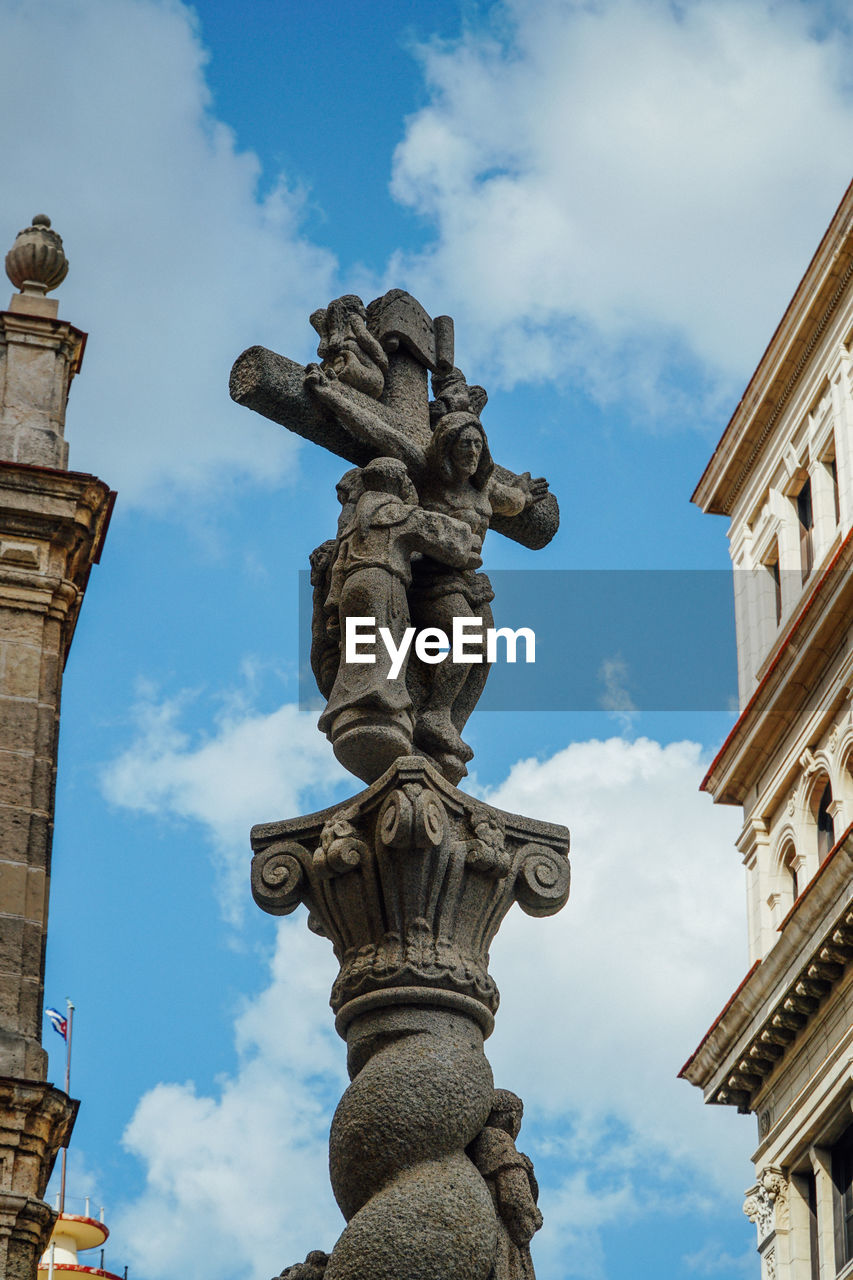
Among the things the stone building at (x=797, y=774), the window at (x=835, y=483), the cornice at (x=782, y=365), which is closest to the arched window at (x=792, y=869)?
the stone building at (x=797, y=774)

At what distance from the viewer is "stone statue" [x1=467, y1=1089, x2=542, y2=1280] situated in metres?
6.73

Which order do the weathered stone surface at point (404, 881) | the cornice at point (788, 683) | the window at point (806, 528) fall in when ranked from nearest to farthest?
the weathered stone surface at point (404, 881)
the cornice at point (788, 683)
the window at point (806, 528)

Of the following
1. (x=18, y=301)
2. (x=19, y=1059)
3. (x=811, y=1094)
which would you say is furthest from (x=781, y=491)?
(x=19, y=1059)

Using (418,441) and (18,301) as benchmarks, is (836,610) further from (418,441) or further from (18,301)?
(418,441)

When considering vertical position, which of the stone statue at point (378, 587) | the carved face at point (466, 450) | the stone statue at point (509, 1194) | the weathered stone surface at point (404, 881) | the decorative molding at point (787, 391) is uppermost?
the decorative molding at point (787, 391)

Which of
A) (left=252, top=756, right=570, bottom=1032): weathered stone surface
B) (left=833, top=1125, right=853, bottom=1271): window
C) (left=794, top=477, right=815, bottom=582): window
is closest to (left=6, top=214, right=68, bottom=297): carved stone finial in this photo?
(left=252, top=756, right=570, bottom=1032): weathered stone surface

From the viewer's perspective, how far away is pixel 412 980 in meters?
6.99

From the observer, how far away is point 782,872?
4231 centimetres

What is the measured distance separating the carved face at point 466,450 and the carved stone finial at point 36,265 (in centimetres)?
1070

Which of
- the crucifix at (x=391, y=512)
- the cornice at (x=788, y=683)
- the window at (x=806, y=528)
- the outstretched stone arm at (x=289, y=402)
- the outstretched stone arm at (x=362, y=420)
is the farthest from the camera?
the window at (x=806, y=528)

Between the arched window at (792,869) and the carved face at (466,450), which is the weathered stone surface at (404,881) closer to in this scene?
the carved face at (466,450)

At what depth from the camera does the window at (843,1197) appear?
120 feet

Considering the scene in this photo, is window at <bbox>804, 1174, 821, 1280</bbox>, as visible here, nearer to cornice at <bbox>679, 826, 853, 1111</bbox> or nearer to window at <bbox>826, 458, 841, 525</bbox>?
cornice at <bbox>679, 826, 853, 1111</bbox>

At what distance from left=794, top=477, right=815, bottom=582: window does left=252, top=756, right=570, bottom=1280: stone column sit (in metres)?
36.3
